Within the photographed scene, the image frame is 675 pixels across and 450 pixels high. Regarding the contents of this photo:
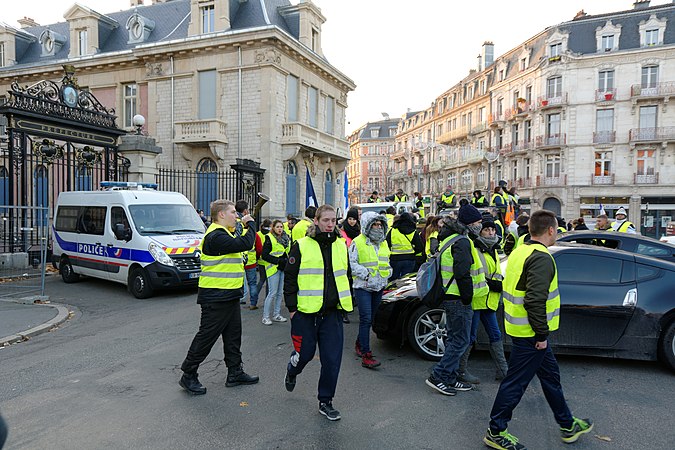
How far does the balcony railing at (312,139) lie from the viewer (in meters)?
22.5

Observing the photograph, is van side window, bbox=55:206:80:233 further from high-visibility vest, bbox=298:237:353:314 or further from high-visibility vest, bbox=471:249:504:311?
high-visibility vest, bbox=471:249:504:311

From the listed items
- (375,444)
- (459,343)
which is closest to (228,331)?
(375,444)

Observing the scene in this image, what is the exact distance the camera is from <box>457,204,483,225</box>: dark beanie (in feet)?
15.2

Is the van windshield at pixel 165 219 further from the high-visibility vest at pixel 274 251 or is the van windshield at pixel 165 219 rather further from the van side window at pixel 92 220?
the high-visibility vest at pixel 274 251

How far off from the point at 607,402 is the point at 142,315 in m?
6.94

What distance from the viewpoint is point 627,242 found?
728 centimetres

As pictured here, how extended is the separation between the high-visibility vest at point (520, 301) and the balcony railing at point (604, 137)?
1577 inches

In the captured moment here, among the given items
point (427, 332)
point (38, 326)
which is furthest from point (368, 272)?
point (38, 326)

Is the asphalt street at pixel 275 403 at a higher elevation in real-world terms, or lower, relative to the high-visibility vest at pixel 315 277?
lower

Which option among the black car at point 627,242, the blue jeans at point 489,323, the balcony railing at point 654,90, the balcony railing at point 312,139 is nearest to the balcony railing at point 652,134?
the balcony railing at point 654,90

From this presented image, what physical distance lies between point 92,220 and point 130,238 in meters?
1.69

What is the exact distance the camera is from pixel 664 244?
23.7 feet

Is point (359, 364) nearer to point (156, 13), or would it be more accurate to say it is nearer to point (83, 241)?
point (83, 241)

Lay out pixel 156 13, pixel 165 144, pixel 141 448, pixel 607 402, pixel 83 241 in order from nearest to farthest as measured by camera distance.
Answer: pixel 141 448
pixel 607 402
pixel 83 241
pixel 165 144
pixel 156 13
